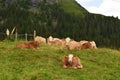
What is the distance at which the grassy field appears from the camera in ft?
69.4

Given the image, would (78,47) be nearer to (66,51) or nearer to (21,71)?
(66,51)

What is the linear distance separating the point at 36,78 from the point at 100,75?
13.1ft

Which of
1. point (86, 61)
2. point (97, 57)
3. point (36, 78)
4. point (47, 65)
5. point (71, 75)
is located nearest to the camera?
point (36, 78)

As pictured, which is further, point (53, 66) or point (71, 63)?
point (71, 63)

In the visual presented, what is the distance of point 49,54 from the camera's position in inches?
1083

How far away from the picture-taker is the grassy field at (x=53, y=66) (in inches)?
832

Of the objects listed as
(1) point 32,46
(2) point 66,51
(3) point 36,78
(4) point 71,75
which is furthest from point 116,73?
(1) point 32,46

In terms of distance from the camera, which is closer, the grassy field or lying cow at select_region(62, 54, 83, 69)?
the grassy field

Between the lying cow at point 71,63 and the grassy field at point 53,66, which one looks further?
the lying cow at point 71,63

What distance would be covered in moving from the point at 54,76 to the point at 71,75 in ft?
4.30

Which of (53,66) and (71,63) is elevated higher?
(71,63)

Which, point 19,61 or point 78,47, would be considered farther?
point 78,47

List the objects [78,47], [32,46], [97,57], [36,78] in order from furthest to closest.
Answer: [78,47], [32,46], [97,57], [36,78]

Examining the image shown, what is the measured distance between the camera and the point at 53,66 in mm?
23969
